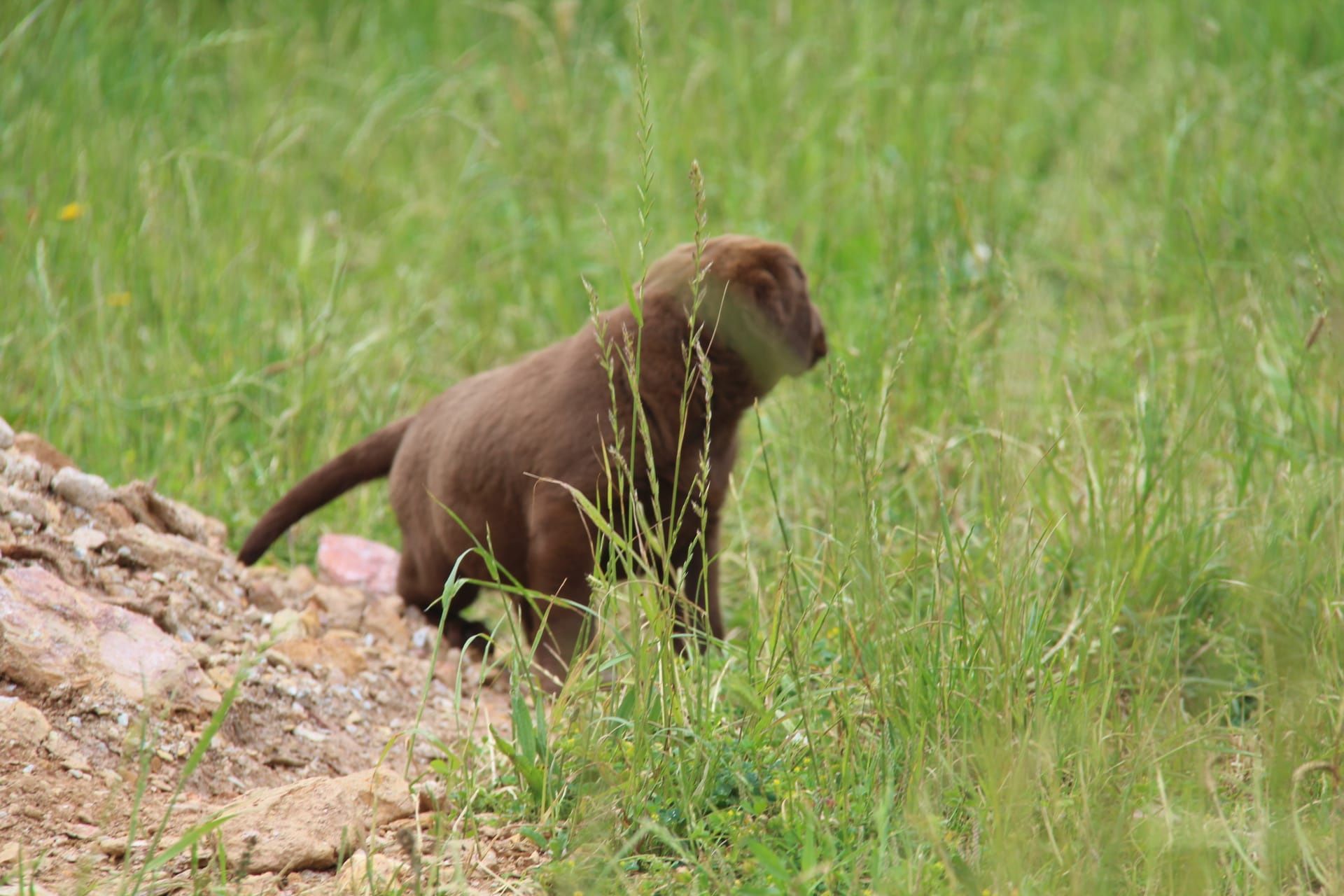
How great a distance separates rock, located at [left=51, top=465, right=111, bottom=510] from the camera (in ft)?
9.45

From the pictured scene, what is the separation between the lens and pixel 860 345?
4090mm

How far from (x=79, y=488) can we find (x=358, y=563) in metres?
0.94

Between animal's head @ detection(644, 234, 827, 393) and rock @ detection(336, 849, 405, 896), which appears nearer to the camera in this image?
rock @ detection(336, 849, 405, 896)

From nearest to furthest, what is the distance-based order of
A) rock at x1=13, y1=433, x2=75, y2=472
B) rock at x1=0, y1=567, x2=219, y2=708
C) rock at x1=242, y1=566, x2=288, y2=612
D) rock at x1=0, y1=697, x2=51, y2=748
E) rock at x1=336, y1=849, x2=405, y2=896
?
rock at x1=336, y1=849, x2=405, y2=896 < rock at x1=0, y1=697, x2=51, y2=748 < rock at x1=0, y1=567, x2=219, y2=708 < rock at x1=13, y1=433, x2=75, y2=472 < rock at x1=242, y1=566, x2=288, y2=612

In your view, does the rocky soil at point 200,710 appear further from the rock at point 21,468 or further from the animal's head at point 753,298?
the animal's head at point 753,298

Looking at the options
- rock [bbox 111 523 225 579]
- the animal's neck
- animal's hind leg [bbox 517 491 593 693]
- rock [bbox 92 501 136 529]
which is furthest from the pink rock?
the animal's neck

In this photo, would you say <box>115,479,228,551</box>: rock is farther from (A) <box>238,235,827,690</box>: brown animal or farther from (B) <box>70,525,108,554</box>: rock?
(A) <box>238,235,827,690</box>: brown animal

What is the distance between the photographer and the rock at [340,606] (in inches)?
130

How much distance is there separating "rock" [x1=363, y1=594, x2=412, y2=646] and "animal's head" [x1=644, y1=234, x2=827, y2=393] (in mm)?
1103

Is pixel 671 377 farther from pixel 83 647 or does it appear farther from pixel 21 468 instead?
pixel 21 468

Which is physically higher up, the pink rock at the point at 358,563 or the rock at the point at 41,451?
the rock at the point at 41,451

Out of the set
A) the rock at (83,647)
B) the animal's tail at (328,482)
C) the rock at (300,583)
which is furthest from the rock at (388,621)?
the rock at (83,647)

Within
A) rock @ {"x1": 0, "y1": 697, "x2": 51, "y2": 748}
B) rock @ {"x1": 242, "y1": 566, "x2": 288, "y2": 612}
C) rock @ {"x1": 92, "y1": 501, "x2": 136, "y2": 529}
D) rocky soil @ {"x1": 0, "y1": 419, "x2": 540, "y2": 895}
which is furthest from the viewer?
rock @ {"x1": 242, "y1": 566, "x2": 288, "y2": 612}

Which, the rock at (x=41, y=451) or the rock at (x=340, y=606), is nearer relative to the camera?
the rock at (x=41, y=451)
